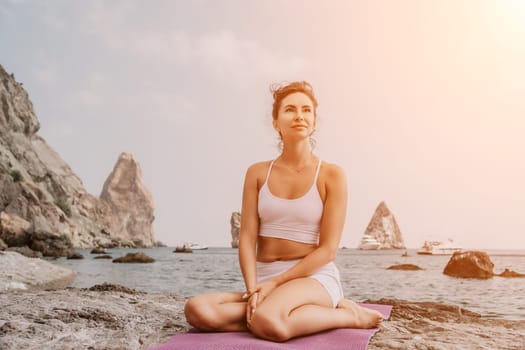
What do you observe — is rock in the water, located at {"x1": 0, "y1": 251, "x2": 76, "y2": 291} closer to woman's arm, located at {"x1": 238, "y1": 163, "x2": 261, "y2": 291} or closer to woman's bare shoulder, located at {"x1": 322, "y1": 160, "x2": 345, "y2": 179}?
woman's arm, located at {"x1": 238, "y1": 163, "x2": 261, "y2": 291}

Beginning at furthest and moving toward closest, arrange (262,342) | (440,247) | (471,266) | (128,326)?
(440,247)
(471,266)
(128,326)
(262,342)

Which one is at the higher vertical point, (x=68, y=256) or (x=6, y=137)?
(x=6, y=137)

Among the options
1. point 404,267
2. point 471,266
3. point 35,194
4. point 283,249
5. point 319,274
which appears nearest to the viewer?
point 319,274

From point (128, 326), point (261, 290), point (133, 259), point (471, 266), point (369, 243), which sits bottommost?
point (369, 243)

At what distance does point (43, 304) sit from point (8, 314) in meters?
0.44

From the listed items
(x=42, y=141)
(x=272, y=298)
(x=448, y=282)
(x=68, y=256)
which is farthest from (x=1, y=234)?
(x=42, y=141)

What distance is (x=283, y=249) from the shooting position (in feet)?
13.1

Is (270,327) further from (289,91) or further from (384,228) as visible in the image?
(384,228)

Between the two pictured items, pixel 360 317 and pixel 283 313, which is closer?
pixel 283 313

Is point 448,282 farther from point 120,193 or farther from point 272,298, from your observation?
Result: point 120,193

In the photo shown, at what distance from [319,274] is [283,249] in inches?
13.8

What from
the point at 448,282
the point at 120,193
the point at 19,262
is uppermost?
the point at 120,193

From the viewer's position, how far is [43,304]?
15.7ft

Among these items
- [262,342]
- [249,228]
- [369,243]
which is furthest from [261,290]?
[369,243]
